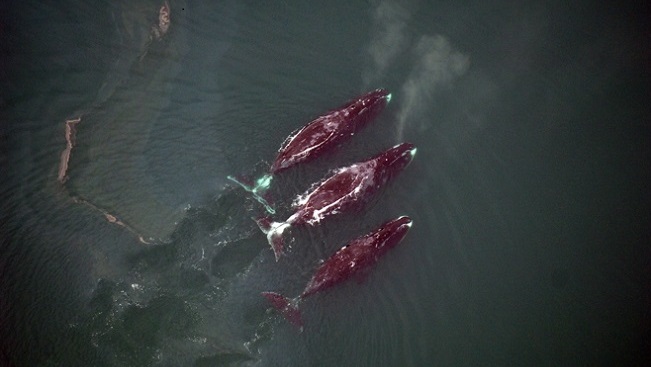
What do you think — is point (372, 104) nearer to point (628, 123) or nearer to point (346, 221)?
point (346, 221)

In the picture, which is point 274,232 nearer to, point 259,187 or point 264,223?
point 264,223

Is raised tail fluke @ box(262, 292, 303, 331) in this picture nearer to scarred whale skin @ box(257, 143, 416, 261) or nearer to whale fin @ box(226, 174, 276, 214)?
scarred whale skin @ box(257, 143, 416, 261)

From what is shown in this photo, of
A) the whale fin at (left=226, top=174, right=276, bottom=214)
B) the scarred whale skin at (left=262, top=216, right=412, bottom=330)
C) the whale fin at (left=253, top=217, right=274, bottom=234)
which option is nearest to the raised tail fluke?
the scarred whale skin at (left=262, top=216, right=412, bottom=330)

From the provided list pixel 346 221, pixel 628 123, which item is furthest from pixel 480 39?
pixel 346 221

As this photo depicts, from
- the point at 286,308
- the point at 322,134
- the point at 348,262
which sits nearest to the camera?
the point at 286,308

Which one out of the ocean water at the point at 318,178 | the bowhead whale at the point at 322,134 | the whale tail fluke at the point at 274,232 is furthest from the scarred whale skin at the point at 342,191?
the bowhead whale at the point at 322,134

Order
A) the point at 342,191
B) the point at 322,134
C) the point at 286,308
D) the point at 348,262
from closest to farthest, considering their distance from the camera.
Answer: the point at 286,308 < the point at 348,262 < the point at 342,191 < the point at 322,134

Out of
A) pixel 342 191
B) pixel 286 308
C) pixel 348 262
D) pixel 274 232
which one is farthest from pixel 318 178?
pixel 286 308
